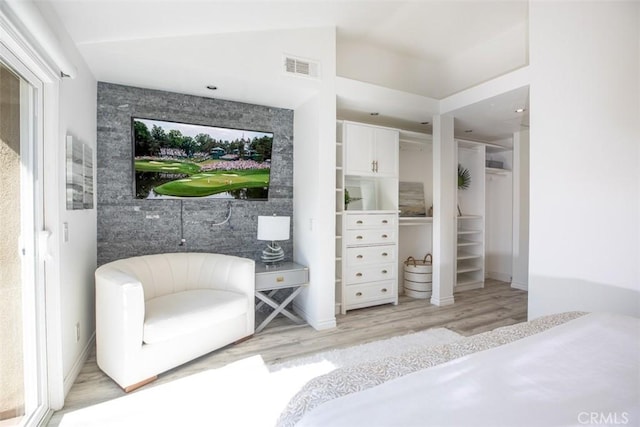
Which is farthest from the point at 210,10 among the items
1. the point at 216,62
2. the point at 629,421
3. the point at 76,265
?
the point at 629,421

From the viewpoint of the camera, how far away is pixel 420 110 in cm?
367

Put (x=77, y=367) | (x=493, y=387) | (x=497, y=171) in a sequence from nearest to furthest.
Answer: (x=493, y=387)
(x=77, y=367)
(x=497, y=171)

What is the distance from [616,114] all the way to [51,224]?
376 cm

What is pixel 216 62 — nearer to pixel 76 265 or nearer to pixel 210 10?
pixel 210 10

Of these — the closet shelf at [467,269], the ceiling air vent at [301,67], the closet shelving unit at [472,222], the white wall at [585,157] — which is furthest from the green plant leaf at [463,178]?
the ceiling air vent at [301,67]

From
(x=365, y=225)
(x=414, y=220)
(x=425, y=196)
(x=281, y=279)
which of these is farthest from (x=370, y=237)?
(x=425, y=196)

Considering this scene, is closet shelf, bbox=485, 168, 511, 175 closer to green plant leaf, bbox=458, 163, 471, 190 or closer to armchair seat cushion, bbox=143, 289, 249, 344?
green plant leaf, bbox=458, 163, 471, 190

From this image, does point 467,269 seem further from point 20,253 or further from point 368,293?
point 20,253

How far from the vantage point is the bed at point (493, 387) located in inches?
29.7

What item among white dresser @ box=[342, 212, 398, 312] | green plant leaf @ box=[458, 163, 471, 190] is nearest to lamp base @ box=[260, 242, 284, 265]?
white dresser @ box=[342, 212, 398, 312]

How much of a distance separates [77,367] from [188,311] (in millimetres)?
834

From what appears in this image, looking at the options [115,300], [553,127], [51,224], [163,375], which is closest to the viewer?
[51,224]

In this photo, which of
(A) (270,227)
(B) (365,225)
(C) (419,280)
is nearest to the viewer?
(A) (270,227)

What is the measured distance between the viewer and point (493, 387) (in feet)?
2.86
